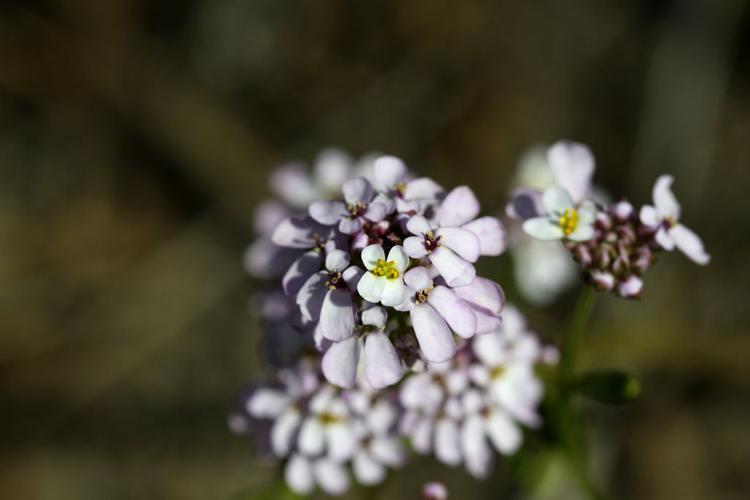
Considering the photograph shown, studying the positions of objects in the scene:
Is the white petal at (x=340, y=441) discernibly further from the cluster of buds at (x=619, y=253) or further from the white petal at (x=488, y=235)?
the cluster of buds at (x=619, y=253)

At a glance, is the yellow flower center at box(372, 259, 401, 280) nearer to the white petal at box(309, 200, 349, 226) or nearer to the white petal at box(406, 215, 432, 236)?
the white petal at box(406, 215, 432, 236)

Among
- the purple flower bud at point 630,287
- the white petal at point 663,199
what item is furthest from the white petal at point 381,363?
the white petal at point 663,199

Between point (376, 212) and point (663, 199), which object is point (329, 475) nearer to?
point (376, 212)

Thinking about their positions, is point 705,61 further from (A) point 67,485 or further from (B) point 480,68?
(A) point 67,485

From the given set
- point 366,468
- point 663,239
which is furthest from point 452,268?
point 366,468

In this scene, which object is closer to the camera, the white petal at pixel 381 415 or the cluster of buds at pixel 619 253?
the cluster of buds at pixel 619 253

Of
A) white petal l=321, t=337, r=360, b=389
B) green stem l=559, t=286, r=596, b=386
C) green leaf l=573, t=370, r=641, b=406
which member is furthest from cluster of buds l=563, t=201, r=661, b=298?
white petal l=321, t=337, r=360, b=389

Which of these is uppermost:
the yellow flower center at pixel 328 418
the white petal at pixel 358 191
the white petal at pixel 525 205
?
the white petal at pixel 525 205
